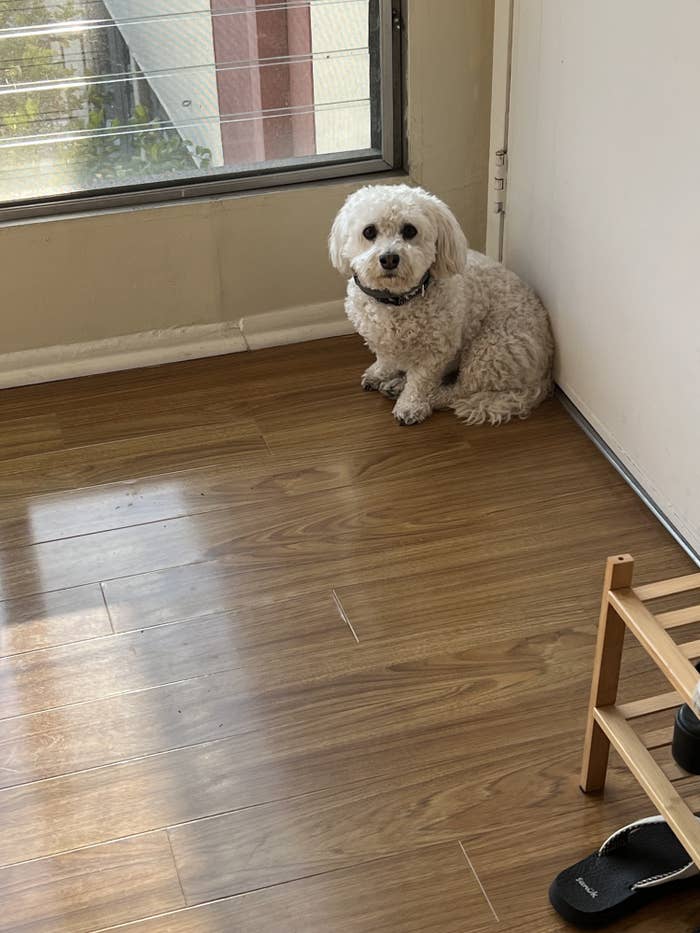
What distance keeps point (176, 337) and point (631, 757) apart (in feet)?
5.85

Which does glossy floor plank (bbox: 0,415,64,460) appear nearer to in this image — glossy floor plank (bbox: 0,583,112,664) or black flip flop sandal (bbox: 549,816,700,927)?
glossy floor plank (bbox: 0,583,112,664)

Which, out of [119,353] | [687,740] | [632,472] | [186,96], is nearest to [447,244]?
[632,472]

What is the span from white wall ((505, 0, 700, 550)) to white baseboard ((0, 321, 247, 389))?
0.86m

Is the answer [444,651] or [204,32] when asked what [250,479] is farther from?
[204,32]

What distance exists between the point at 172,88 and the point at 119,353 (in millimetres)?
685

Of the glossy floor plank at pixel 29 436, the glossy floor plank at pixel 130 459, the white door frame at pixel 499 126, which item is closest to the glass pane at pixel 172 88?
the white door frame at pixel 499 126

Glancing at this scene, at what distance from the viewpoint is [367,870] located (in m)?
1.53

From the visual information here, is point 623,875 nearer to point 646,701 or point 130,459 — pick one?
point 646,701

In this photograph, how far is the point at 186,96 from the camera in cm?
262

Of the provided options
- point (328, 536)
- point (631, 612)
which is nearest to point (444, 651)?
point (328, 536)

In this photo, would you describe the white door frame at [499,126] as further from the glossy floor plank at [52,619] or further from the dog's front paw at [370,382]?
the glossy floor plank at [52,619]

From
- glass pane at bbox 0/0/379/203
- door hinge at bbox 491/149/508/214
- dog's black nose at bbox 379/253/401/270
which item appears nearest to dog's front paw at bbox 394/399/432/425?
dog's black nose at bbox 379/253/401/270

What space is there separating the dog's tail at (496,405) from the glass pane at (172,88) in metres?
0.79

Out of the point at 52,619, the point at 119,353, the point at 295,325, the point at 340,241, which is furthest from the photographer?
the point at 295,325
